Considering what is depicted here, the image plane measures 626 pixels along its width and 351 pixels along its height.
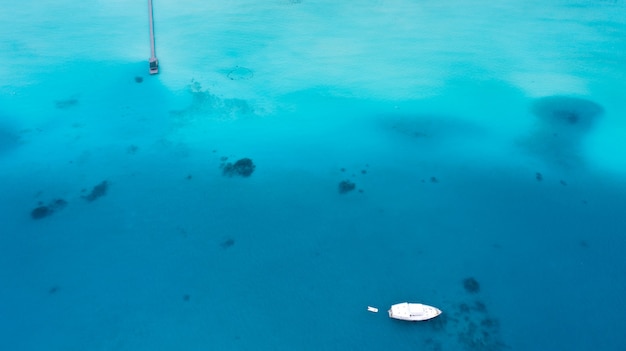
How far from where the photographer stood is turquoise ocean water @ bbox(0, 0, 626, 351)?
35.5m

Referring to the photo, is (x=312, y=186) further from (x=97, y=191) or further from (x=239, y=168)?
(x=97, y=191)

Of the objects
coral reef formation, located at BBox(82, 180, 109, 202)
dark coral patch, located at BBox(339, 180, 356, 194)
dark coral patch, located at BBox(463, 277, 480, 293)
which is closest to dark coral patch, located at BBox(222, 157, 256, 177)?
dark coral patch, located at BBox(339, 180, 356, 194)

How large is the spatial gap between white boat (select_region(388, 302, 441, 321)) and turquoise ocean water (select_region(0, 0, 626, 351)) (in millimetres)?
1093

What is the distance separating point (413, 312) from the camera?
34156 millimetres

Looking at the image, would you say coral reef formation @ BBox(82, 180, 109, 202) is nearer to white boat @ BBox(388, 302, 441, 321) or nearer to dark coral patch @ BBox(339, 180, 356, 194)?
dark coral patch @ BBox(339, 180, 356, 194)

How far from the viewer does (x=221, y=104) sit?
5819 cm

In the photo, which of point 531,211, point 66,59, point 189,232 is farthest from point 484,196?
point 66,59

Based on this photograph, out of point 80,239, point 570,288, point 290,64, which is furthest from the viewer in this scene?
point 290,64

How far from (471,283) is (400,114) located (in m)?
28.1

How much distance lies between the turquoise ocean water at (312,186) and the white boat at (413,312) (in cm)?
109

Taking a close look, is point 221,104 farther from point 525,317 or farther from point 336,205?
point 525,317

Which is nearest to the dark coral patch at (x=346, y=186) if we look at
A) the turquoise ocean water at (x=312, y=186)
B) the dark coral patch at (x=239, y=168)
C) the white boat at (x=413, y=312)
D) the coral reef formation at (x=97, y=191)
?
the turquoise ocean water at (x=312, y=186)

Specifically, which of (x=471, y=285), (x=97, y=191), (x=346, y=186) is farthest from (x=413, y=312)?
(x=97, y=191)

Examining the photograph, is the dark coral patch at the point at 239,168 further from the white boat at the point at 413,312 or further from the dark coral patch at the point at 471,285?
the dark coral patch at the point at 471,285
